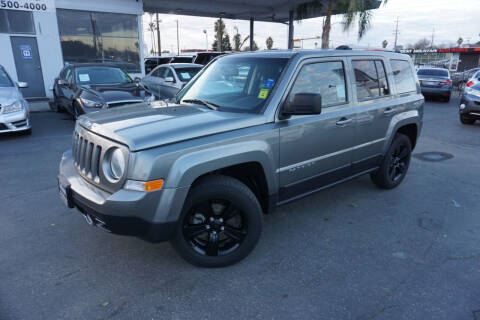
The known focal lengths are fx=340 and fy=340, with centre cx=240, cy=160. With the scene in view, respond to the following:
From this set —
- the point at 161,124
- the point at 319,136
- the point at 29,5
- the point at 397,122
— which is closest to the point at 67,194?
the point at 161,124

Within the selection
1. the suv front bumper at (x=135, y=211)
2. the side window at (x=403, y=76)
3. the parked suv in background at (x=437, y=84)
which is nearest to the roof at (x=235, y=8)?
the parked suv in background at (x=437, y=84)

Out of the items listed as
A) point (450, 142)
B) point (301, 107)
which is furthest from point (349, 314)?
point (450, 142)

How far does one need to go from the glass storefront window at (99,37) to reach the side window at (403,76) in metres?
12.0

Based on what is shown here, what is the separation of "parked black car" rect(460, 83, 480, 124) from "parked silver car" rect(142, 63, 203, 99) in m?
8.19

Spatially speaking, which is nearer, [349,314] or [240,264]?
[349,314]

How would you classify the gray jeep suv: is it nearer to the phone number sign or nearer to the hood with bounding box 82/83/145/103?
the hood with bounding box 82/83/145/103

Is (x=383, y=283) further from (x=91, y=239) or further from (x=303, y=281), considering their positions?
(x=91, y=239)

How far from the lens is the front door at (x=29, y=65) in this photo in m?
13.2

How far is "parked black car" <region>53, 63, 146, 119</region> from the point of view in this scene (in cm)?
794

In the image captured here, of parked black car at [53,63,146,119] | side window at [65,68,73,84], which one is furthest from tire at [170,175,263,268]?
side window at [65,68,73,84]

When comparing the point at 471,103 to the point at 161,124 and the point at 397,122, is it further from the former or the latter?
the point at 161,124

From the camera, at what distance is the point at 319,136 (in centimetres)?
353

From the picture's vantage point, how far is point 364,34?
18359 mm

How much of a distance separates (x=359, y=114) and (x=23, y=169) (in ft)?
17.6
